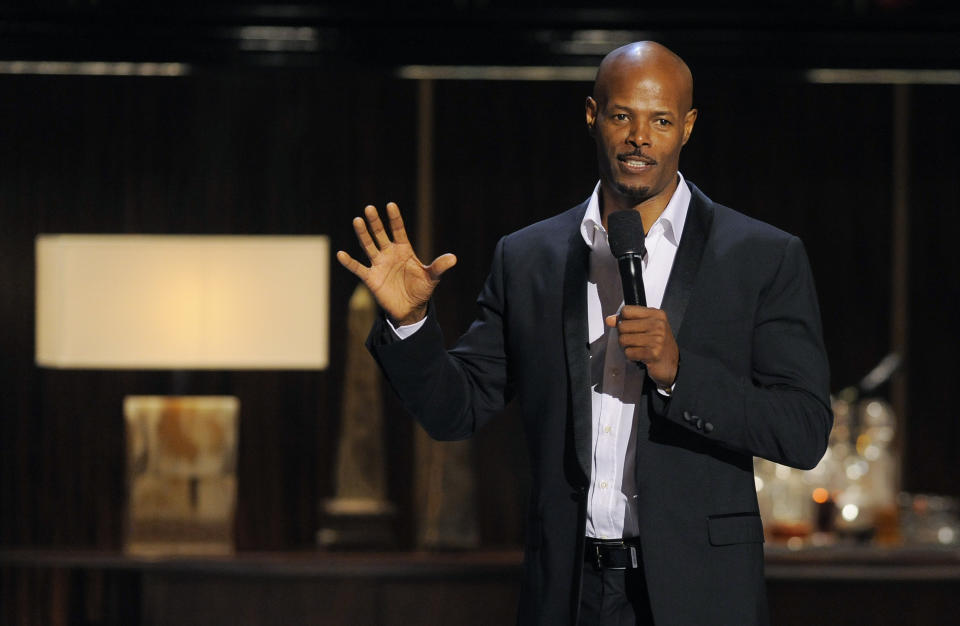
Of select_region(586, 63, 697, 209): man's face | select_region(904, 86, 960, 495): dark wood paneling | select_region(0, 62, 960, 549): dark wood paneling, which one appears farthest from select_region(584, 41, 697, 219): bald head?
select_region(904, 86, 960, 495): dark wood paneling

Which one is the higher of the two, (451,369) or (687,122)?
Result: (687,122)

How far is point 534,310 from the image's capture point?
158cm

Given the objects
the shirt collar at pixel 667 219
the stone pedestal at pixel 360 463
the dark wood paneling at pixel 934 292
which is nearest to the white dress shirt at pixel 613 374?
the shirt collar at pixel 667 219

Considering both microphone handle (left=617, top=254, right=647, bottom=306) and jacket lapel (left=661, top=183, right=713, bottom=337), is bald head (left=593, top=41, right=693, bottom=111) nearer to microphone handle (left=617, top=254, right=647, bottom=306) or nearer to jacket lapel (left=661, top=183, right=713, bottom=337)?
jacket lapel (left=661, top=183, right=713, bottom=337)

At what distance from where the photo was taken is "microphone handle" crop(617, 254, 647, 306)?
1.38 meters

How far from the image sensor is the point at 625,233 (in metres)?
1.43

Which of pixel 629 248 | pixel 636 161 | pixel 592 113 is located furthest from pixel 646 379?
pixel 592 113

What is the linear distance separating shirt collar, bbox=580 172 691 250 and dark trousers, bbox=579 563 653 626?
417 mm

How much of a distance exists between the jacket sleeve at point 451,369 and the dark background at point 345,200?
2776 millimetres

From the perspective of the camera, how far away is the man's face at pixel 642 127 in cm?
152

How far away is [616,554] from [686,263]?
36 cm

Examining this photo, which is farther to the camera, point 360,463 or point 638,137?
point 360,463

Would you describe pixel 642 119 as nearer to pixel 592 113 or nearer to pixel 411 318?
pixel 592 113

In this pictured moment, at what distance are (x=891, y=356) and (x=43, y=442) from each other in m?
3.07
